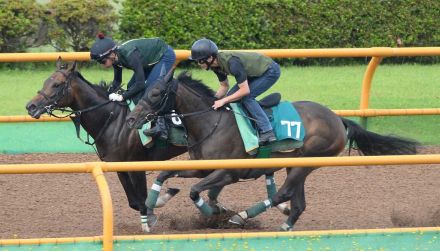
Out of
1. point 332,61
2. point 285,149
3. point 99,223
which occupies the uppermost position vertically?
point 285,149

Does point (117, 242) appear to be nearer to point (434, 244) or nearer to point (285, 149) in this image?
point (434, 244)

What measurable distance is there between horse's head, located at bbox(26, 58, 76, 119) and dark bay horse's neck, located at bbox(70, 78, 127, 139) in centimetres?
11

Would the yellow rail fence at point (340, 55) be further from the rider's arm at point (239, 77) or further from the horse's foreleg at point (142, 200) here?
the rider's arm at point (239, 77)

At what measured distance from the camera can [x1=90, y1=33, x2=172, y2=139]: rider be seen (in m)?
9.16

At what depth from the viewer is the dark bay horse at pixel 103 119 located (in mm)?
9203

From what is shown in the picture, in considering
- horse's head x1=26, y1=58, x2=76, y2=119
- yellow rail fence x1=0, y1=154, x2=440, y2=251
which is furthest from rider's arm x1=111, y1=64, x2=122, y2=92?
yellow rail fence x1=0, y1=154, x2=440, y2=251

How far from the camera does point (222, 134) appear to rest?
29.5 ft

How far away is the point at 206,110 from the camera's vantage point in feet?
29.6

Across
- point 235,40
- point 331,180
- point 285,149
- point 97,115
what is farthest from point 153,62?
point 235,40

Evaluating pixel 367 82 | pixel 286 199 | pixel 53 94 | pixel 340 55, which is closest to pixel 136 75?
pixel 53 94

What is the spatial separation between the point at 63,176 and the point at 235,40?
575 centimetres

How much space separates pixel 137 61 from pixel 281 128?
1.29 metres

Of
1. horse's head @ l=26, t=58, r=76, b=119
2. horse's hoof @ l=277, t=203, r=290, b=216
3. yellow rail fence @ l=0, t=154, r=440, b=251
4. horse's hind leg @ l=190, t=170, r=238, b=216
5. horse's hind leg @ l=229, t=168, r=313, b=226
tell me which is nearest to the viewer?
yellow rail fence @ l=0, t=154, r=440, b=251

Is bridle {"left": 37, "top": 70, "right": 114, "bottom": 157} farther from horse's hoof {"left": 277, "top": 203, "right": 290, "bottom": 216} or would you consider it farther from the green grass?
the green grass
